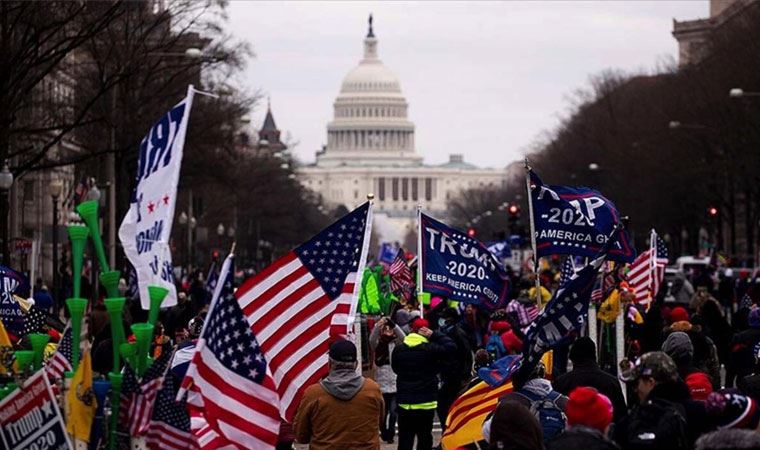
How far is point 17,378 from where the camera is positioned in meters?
13.7

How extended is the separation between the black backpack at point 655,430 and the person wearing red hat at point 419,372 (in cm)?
656

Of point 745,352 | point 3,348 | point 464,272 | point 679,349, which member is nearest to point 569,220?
point 745,352

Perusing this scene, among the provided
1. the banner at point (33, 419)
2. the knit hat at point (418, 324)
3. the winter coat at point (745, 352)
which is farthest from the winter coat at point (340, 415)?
the winter coat at point (745, 352)

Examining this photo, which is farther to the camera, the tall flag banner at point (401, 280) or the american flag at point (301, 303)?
the tall flag banner at point (401, 280)

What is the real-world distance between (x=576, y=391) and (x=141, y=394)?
210 centimetres

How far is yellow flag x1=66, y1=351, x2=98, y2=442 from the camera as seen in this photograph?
41.2ft

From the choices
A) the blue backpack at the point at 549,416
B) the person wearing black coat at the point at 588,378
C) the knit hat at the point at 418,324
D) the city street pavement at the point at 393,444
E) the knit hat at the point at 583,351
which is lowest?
the city street pavement at the point at 393,444

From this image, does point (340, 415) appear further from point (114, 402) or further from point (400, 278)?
point (400, 278)

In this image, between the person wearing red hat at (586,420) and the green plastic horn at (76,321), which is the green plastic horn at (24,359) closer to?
the green plastic horn at (76,321)

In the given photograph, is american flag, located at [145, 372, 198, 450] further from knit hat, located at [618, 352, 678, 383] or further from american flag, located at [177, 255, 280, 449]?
knit hat, located at [618, 352, 678, 383]

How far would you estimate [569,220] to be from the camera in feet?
63.9

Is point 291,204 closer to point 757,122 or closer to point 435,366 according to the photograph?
point 757,122

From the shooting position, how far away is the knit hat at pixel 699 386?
1570cm

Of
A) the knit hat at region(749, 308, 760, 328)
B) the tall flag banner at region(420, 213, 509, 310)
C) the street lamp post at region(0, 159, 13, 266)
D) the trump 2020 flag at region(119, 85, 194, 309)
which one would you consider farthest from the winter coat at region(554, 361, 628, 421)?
the street lamp post at region(0, 159, 13, 266)
